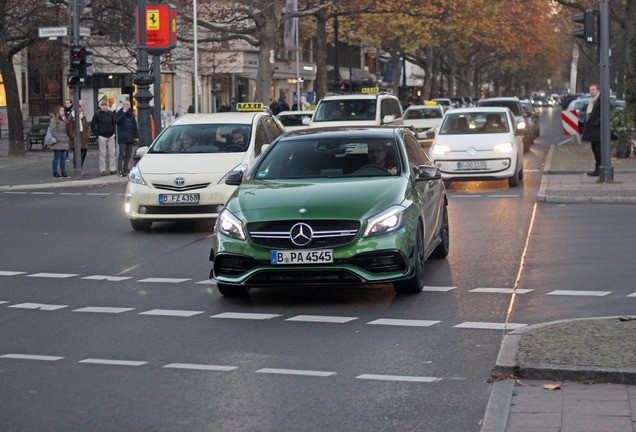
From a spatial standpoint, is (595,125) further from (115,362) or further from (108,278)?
(115,362)

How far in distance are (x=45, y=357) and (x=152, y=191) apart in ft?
26.5

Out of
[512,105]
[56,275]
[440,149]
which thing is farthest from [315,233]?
[512,105]

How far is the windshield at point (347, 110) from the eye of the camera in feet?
97.1

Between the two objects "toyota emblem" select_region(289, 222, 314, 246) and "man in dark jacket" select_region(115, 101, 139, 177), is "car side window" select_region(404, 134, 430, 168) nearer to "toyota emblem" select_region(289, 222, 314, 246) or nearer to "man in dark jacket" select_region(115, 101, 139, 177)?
"toyota emblem" select_region(289, 222, 314, 246)

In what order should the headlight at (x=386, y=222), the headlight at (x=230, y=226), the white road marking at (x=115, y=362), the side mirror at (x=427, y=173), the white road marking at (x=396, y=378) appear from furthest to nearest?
the side mirror at (x=427, y=173)
the headlight at (x=230, y=226)
the headlight at (x=386, y=222)
the white road marking at (x=115, y=362)
the white road marking at (x=396, y=378)

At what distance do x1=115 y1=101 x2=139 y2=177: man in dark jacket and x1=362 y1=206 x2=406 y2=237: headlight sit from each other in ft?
62.2

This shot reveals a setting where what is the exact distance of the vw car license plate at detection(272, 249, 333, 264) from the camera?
30.7ft

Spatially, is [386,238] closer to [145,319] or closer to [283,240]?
[283,240]

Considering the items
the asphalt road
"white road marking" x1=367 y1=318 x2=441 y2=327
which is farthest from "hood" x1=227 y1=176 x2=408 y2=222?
"white road marking" x1=367 y1=318 x2=441 y2=327

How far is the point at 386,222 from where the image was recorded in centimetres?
962

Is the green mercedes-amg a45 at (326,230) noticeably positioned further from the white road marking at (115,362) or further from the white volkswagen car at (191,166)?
the white volkswagen car at (191,166)

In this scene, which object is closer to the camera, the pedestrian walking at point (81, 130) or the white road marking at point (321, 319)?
the white road marking at point (321, 319)

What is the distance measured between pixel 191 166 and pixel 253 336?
7.81 metres

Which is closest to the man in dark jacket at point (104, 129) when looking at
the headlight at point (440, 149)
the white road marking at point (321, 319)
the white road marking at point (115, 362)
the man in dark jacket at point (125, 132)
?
the man in dark jacket at point (125, 132)
